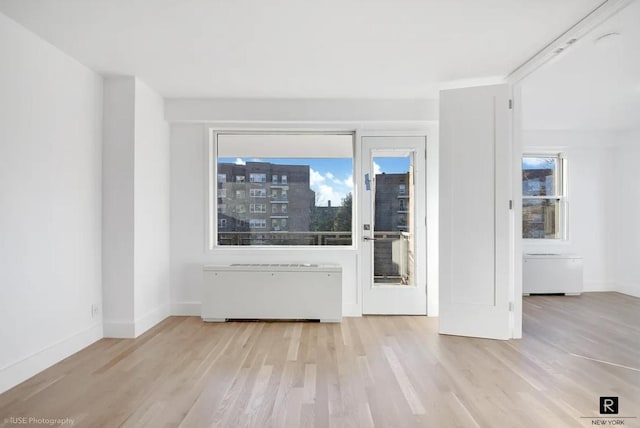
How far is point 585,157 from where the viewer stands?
19.7ft

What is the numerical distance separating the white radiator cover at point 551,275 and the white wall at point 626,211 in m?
0.83

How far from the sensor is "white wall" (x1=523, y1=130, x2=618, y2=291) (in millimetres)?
5984

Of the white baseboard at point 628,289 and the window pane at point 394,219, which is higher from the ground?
the window pane at point 394,219

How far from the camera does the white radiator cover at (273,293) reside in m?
4.25

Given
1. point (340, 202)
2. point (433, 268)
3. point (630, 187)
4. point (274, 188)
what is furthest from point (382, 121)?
point (630, 187)

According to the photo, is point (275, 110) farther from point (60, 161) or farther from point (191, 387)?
point (191, 387)

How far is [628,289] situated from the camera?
5746 millimetres

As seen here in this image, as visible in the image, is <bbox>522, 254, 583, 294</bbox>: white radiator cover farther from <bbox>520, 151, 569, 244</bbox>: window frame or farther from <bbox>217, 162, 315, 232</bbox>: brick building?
<bbox>217, 162, 315, 232</bbox>: brick building

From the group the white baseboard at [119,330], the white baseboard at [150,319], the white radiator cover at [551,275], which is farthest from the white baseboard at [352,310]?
the white radiator cover at [551,275]

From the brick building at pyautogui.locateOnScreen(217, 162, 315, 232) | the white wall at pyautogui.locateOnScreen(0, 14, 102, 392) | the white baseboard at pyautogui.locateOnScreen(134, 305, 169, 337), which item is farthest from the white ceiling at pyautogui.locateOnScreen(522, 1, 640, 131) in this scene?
the white baseboard at pyautogui.locateOnScreen(134, 305, 169, 337)

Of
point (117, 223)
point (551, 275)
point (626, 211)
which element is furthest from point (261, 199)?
point (626, 211)

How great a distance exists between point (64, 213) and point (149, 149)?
1.17 meters

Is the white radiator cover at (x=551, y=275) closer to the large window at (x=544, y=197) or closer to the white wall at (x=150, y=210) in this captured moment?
the large window at (x=544, y=197)

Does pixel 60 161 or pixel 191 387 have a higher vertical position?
pixel 60 161
